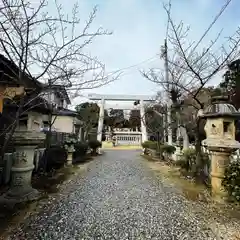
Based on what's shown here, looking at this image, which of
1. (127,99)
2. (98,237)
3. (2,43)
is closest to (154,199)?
(98,237)

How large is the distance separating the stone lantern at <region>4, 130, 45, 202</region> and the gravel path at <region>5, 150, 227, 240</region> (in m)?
0.56

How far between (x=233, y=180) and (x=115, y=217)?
2001mm

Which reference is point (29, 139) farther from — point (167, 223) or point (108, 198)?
point (167, 223)

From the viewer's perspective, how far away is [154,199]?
4172 millimetres

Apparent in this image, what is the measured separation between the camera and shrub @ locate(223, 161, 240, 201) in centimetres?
364

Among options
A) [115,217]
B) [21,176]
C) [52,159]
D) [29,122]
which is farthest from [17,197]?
[52,159]

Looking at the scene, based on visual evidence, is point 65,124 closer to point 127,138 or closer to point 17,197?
point 17,197

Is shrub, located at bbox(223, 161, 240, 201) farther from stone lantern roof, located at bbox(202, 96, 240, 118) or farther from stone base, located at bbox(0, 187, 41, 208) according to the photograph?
Answer: stone base, located at bbox(0, 187, 41, 208)

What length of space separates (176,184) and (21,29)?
15.0ft

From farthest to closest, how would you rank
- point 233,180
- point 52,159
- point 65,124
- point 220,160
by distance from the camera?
point 65,124 < point 52,159 < point 220,160 < point 233,180

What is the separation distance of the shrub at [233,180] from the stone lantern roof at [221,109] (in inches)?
34.0

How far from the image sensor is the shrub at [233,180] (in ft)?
11.9

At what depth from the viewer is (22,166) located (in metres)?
3.91

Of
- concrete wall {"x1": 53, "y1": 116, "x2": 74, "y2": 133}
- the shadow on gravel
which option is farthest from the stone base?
concrete wall {"x1": 53, "y1": 116, "x2": 74, "y2": 133}
